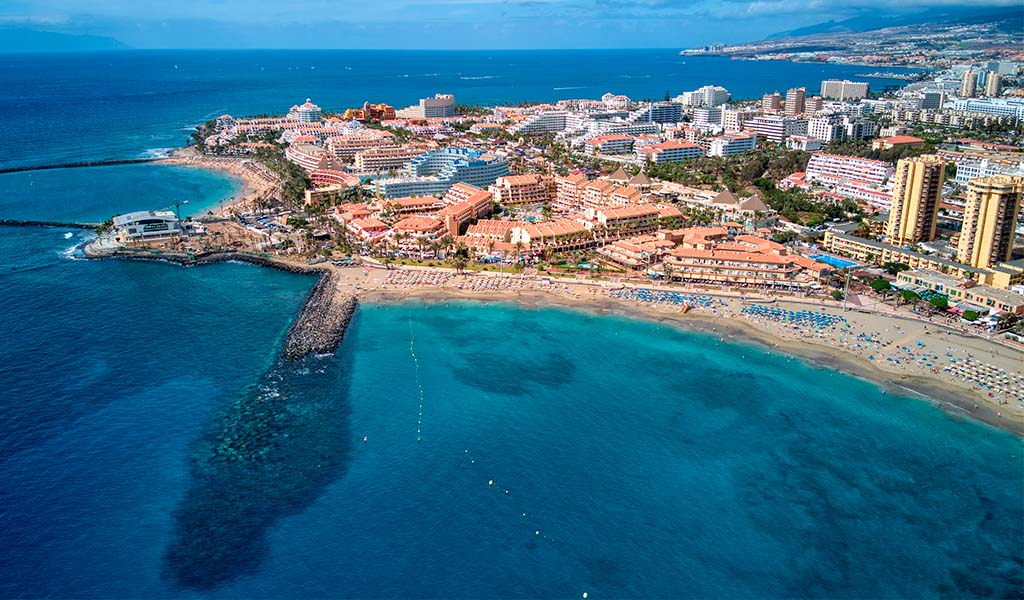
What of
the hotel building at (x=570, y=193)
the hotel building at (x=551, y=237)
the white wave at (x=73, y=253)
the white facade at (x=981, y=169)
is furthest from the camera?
the white facade at (x=981, y=169)

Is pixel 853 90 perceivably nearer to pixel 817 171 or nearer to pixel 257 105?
pixel 817 171

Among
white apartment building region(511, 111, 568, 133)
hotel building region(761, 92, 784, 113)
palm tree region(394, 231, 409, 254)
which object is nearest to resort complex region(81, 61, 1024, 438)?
palm tree region(394, 231, 409, 254)

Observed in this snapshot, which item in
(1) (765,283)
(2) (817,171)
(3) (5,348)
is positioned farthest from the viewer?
(2) (817,171)

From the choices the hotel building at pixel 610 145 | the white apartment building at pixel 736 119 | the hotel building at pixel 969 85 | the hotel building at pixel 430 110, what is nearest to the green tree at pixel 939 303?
the hotel building at pixel 610 145

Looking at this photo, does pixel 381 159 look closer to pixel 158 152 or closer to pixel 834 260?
pixel 158 152

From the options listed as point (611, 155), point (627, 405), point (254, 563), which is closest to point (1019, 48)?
point (611, 155)

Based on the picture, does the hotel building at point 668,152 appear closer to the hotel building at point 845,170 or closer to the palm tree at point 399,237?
the hotel building at point 845,170

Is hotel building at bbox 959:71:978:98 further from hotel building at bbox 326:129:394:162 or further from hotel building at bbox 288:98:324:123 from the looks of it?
hotel building at bbox 288:98:324:123
